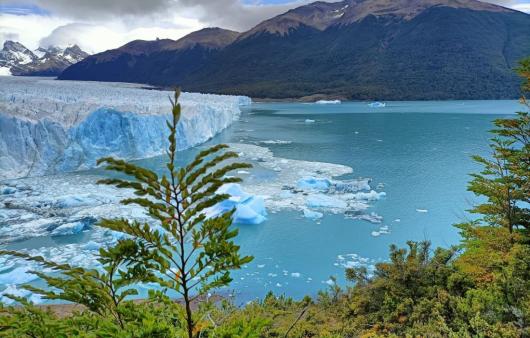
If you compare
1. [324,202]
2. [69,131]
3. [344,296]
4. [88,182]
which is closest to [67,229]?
[88,182]

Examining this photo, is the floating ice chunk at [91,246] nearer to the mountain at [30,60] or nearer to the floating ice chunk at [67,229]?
the floating ice chunk at [67,229]

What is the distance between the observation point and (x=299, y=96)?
59.2 m

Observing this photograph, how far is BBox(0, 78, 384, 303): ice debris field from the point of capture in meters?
8.95

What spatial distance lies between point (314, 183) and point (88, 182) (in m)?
7.81

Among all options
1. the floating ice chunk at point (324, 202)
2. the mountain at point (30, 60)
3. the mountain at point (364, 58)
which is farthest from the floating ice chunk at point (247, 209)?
the mountain at point (30, 60)

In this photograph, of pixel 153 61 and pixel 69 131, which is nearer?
pixel 69 131

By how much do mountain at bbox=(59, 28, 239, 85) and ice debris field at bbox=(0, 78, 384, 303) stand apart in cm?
7511

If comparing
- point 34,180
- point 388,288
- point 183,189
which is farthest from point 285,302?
point 34,180

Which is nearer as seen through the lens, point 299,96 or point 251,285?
point 251,285

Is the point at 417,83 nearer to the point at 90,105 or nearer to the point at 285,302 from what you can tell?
the point at 90,105

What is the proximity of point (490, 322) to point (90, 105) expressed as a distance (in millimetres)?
16854

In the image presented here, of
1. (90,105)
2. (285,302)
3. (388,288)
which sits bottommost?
(285,302)

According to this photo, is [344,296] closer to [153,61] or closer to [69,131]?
[69,131]

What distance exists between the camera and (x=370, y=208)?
11.3 m
